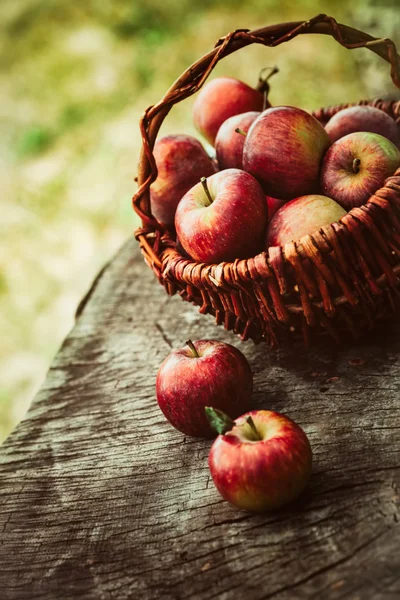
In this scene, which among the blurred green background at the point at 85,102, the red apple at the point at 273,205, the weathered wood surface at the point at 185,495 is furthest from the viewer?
the blurred green background at the point at 85,102

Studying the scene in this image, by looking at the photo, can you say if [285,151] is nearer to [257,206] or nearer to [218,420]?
[257,206]

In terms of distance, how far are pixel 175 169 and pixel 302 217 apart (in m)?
Result: 0.42

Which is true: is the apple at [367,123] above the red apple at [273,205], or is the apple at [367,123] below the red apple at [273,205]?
above

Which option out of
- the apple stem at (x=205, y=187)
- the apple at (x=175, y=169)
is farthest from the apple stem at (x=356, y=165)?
the apple at (x=175, y=169)

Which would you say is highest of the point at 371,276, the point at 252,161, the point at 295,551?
the point at 252,161

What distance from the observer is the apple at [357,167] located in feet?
3.84

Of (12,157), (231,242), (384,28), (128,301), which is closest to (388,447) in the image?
(231,242)

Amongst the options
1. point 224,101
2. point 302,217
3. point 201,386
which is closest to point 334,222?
point 302,217

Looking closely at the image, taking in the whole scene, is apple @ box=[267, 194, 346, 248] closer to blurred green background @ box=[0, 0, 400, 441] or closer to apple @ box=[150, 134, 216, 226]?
apple @ box=[150, 134, 216, 226]

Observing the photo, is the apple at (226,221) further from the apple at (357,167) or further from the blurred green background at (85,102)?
the blurred green background at (85,102)

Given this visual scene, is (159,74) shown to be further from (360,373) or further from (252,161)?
(360,373)

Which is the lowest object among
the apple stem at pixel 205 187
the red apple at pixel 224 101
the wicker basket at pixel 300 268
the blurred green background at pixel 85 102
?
the wicker basket at pixel 300 268

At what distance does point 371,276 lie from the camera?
106 centimetres

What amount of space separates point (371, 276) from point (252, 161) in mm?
377
